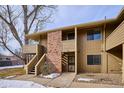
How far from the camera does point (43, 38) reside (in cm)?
1695

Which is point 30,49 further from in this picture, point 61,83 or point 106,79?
point 106,79

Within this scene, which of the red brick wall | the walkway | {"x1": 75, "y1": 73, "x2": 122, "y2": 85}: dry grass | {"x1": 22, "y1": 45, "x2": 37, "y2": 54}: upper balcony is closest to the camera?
the walkway

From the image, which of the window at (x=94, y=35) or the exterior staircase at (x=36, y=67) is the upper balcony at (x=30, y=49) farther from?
the window at (x=94, y=35)

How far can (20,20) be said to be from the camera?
916 inches

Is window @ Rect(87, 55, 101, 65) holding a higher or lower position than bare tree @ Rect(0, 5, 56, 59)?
lower

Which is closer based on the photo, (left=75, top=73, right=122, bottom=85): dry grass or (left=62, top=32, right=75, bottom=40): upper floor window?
(left=75, top=73, right=122, bottom=85): dry grass

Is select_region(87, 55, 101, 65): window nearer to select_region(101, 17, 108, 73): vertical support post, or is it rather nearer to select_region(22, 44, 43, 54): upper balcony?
select_region(101, 17, 108, 73): vertical support post

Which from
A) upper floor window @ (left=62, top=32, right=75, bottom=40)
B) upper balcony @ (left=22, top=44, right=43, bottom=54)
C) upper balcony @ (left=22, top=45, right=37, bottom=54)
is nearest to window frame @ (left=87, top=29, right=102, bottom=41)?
upper floor window @ (left=62, top=32, right=75, bottom=40)

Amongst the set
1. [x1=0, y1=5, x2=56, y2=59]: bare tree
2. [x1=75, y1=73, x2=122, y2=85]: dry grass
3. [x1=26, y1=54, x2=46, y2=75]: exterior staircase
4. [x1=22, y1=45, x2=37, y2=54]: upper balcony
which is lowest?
[x1=75, y1=73, x2=122, y2=85]: dry grass

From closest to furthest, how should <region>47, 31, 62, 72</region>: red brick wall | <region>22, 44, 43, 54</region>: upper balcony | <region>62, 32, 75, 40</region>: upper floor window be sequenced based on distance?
<region>47, 31, 62, 72</region>: red brick wall → <region>62, 32, 75, 40</region>: upper floor window → <region>22, 44, 43, 54</region>: upper balcony

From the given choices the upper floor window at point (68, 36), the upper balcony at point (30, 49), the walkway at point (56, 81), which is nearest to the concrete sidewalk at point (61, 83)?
the walkway at point (56, 81)

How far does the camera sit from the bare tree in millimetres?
21406

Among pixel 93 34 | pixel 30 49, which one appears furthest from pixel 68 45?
pixel 30 49
